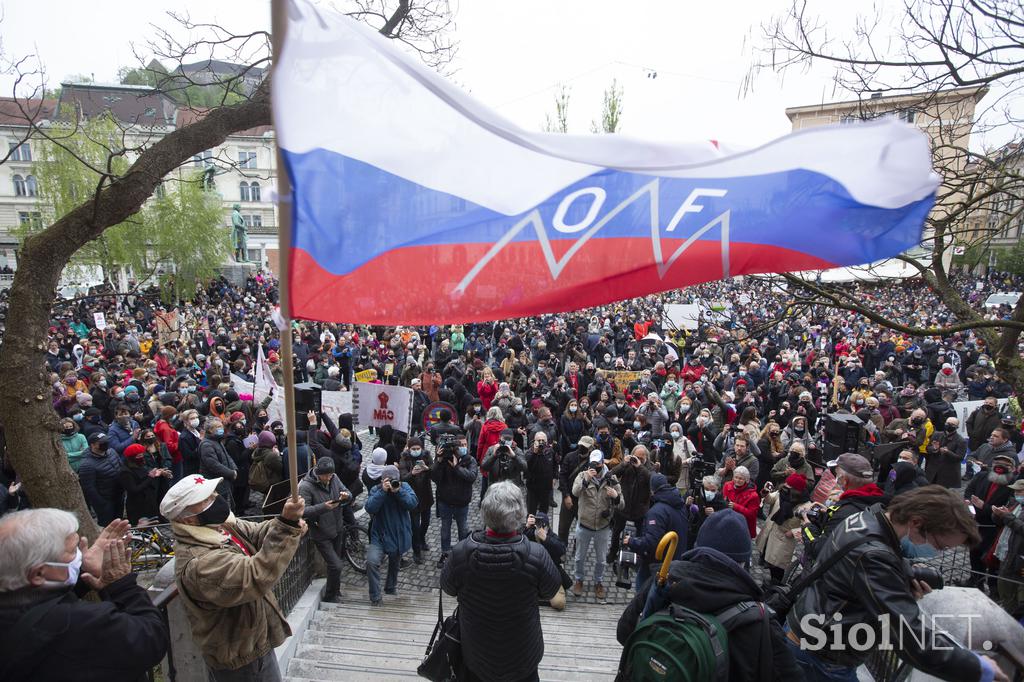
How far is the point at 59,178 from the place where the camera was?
102ft

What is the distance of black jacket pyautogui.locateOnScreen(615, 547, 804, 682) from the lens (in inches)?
95.5

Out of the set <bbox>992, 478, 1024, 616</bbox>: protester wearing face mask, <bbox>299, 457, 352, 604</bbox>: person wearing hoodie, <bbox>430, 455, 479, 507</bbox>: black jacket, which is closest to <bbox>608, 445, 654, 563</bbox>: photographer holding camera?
<bbox>430, 455, 479, 507</bbox>: black jacket

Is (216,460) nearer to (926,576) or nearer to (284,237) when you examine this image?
(284,237)

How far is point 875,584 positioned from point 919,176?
1.87 meters

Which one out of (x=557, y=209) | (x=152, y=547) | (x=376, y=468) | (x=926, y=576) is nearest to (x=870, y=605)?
(x=926, y=576)

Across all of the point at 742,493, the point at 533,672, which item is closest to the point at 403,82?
the point at 533,672

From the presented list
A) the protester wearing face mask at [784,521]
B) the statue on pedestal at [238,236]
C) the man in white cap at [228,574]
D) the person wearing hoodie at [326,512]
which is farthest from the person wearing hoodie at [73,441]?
the statue on pedestal at [238,236]

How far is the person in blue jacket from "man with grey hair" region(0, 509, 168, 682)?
4182 millimetres

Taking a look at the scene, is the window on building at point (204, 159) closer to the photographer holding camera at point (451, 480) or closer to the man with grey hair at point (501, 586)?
the man with grey hair at point (501, 586)

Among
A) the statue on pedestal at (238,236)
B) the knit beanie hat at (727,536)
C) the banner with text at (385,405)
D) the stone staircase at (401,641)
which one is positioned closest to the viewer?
the knit beanie hat at (727,536)

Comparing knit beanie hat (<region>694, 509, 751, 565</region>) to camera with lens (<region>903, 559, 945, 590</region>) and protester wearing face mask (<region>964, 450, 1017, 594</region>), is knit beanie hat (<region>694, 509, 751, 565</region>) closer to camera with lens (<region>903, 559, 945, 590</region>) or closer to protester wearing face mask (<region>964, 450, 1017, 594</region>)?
camera with lens (<region>903, 559, 945, 590</region>)

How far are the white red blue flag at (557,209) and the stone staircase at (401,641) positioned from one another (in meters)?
3.65

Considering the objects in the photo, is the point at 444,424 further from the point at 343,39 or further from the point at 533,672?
the point at 343,39

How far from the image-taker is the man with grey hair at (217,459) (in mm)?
7297
